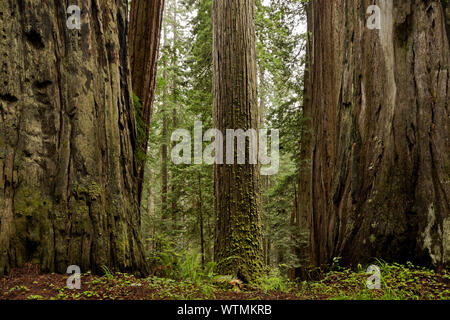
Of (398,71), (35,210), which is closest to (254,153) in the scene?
(398,71)

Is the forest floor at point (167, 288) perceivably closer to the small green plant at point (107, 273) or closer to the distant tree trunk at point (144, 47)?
the small green plant at point (107, 273)

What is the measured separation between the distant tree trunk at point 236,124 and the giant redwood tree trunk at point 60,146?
168cm

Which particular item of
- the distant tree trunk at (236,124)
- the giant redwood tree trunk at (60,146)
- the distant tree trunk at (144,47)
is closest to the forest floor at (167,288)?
the giant redwood tree trunk at (60,146)

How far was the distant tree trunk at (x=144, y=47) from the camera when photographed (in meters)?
4.94

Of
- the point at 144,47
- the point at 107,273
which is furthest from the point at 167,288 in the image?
the point at 144,47

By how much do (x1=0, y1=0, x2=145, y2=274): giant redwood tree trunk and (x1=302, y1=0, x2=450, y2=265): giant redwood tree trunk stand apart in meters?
2.38

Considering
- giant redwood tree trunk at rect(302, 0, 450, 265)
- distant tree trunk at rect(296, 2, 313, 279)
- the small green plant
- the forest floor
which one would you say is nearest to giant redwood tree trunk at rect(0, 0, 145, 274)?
the small green plant

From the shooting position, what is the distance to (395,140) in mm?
2982

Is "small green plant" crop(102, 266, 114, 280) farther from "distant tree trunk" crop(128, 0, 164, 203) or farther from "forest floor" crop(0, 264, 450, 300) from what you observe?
"distant tree trunk" crop(128, 0, 164, 203)

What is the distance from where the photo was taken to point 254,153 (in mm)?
4844

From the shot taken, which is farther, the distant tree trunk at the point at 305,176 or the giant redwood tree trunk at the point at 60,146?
the distant tree trunk at the point at 305,176

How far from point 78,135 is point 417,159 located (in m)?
3.21

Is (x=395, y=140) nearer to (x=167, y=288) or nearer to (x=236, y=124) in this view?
(x=236, y=124)
